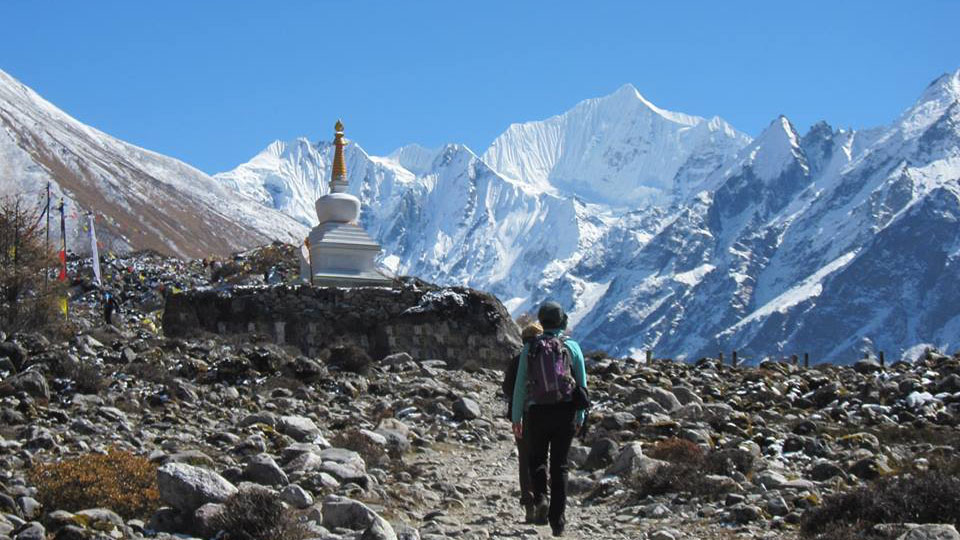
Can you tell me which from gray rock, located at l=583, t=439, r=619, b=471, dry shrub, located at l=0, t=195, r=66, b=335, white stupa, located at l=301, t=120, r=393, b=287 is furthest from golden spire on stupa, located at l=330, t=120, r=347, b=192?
gray rock, located at l=583, t=439, r=619, b=471

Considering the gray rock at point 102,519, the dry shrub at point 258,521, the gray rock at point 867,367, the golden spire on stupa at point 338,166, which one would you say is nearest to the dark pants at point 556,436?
the dry shrub at point 258,521

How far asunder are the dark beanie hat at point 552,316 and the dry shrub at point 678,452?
322 cm

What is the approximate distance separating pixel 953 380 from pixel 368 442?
1038 centimetres

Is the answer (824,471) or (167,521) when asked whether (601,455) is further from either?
(167,521)

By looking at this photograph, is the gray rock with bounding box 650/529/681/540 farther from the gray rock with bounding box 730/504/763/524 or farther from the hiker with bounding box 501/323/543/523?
the hiker with bounding box 501/323/543/523

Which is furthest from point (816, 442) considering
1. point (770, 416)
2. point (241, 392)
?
point (241, 392)

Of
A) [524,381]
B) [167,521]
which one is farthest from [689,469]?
[167,521]

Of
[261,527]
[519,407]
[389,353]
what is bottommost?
[261,527]

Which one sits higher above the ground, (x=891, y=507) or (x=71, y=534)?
(x=891, y=507)

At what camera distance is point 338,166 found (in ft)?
158

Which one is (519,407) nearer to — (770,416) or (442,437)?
(442,437)

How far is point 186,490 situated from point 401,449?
5.46m

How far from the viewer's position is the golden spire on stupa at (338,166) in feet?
153

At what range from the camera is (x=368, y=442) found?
15.2m
